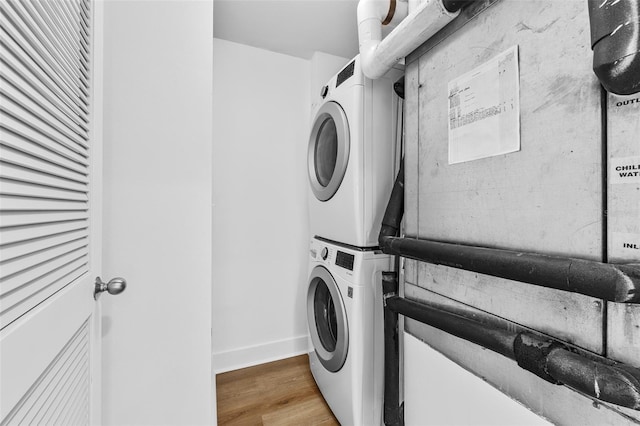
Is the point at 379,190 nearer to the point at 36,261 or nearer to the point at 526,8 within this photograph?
the point at 526,8

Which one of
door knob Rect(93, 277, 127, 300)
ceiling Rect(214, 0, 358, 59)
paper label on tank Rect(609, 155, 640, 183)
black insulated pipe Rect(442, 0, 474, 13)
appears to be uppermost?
ceiling Rect(214, 0, 358, 59)

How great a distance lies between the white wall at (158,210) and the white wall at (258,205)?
885 millimetres

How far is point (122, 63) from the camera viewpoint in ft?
3.16

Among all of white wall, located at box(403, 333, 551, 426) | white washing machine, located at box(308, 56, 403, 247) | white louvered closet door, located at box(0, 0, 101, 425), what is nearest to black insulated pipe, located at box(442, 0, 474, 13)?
white washing machine, located at box(308, 56, 403, 247)

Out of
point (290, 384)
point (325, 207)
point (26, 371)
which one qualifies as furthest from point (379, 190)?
point (290, 384)

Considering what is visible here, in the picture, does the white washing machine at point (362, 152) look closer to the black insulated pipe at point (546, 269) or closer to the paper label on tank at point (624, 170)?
the black insulated pipe at point (546, 269)

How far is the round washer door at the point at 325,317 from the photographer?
1.33 meters

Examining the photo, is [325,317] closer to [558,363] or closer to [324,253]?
[324,253]

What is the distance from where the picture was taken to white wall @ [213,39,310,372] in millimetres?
1941

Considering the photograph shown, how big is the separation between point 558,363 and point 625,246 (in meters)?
0.26

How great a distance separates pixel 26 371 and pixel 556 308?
1036 mm

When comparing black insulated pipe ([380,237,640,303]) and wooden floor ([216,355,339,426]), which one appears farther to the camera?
wooden floor ([216,355,339,426])

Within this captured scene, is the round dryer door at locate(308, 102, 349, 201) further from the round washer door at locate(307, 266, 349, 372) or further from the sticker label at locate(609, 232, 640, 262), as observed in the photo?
the sticker label at locate(609, 232, 640, 262)

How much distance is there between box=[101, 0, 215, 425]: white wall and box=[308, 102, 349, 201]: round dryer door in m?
0.60
